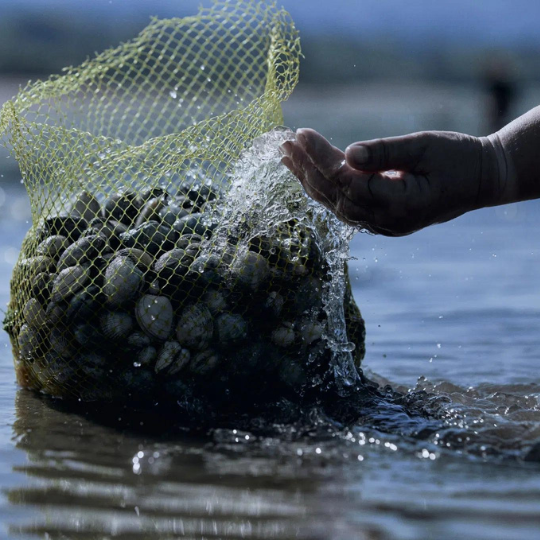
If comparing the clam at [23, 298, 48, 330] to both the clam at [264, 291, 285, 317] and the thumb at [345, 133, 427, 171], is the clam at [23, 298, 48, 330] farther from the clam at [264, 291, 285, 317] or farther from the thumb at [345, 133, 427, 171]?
the thumb at [345, 133, 427, 171]

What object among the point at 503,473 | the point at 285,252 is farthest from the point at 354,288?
the point at 503,473

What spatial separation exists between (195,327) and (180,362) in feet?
0.48

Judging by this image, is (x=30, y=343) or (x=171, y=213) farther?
(x=30, y=343)

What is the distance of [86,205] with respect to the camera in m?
3.25

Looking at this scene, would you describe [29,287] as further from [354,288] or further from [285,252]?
[354,288]

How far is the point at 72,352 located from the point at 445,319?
8.67 feet

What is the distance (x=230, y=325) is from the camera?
2984mm

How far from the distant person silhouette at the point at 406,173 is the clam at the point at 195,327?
618 millimetres

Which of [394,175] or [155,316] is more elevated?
[394,175]

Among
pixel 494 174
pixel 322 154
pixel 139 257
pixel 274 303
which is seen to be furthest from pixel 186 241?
pixel 494 174

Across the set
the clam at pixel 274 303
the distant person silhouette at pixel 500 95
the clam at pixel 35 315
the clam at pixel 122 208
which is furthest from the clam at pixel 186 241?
the distant person silhouette at pixel 500 95

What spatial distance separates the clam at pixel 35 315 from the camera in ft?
10.4

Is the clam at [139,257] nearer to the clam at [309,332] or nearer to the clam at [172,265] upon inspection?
the clam at [172,265]

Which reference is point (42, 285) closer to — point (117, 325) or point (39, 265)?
point (39, 265)
